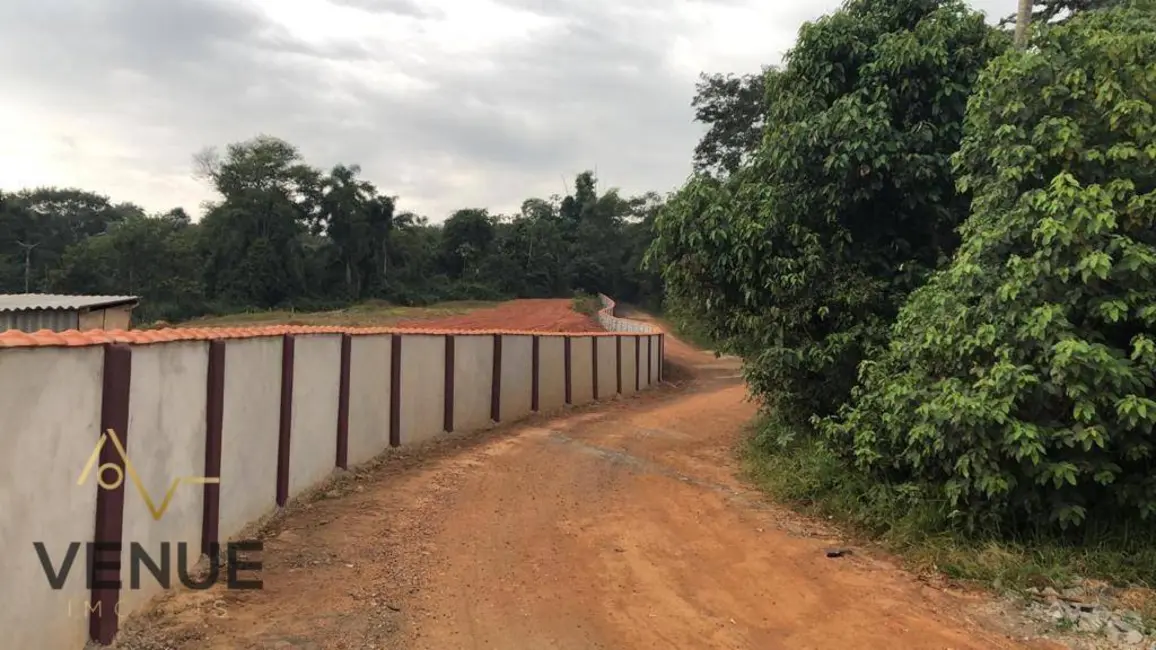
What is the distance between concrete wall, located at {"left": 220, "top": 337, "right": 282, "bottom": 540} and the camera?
5.78 meters

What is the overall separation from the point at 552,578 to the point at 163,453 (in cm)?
276

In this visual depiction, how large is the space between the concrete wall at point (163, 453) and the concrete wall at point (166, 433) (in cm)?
1

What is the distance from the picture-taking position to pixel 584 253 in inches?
2827

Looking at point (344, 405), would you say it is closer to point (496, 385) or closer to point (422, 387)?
point (422, 387)

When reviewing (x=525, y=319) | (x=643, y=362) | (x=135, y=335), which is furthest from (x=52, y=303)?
(x=525, y=319)

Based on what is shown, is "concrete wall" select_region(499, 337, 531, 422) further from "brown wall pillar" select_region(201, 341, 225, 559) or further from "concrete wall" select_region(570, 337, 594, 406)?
"brown wall pillar" select_region(201, 341, 225, 559)

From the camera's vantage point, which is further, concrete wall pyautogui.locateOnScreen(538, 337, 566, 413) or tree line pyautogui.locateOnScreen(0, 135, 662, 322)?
tree line pyautogui.locateOnScreen(0, 135, 662, 322)

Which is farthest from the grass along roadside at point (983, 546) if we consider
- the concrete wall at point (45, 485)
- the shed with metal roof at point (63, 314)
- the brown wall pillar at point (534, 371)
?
the shed with metal roof at point (63, 314)

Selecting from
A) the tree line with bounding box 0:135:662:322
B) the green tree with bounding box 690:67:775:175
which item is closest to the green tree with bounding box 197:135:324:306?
the tree line with bounding box 0:135:662:322

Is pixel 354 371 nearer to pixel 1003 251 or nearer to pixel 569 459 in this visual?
pixel 569 459

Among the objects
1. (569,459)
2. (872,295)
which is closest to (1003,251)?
(872,295)

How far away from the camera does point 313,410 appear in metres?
7.65

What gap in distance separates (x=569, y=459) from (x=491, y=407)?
2.75 meters

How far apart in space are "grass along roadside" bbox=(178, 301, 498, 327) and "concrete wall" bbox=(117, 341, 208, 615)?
40.9 metres
